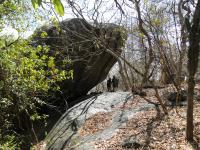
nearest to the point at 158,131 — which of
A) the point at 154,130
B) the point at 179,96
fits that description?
the point at 154,130

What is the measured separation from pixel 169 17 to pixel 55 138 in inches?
213

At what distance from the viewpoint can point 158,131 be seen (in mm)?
9016

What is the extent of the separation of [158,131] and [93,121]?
3.25m

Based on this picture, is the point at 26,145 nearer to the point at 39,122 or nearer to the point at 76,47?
the point at 39,122

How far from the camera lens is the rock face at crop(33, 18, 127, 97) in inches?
573

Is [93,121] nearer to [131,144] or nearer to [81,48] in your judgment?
[131,144]

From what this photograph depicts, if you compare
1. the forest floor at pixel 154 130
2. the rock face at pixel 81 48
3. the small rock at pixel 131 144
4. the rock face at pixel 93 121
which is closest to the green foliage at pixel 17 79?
the rock face at pixel 93 121

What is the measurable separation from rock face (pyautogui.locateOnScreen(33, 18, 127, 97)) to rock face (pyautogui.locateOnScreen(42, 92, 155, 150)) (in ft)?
5.87

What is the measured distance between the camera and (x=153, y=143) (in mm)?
8430

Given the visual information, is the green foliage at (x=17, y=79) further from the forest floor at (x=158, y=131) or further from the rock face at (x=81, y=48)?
the rock face at (x=81, y=48)

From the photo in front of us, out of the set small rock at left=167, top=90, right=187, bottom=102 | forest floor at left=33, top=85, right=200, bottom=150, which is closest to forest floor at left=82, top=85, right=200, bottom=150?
forest floor at left=33, top=85, right=200, bottom=150

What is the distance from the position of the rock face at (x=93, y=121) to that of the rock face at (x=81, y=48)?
5.87ft

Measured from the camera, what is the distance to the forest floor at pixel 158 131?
822 cm

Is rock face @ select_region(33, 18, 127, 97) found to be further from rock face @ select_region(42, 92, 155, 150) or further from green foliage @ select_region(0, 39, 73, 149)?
green foliage @ select_region(0, 39, 73, 149)
